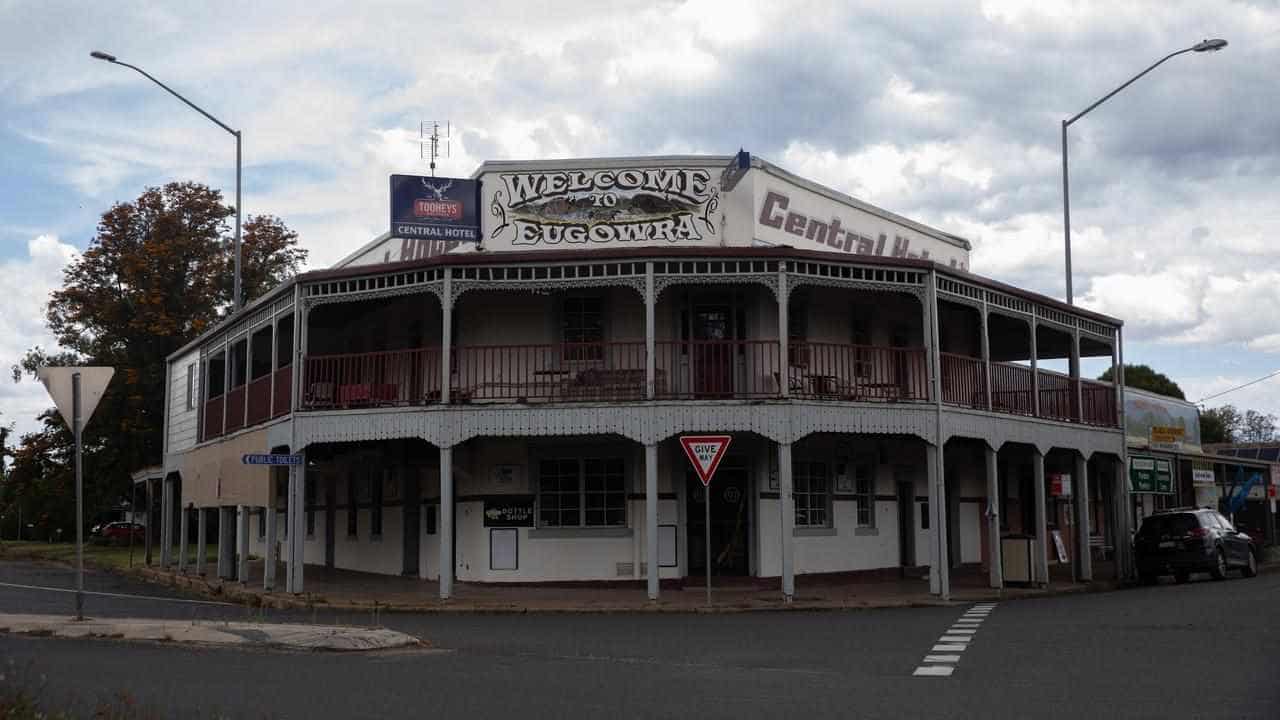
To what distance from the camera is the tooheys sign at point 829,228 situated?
995 inches

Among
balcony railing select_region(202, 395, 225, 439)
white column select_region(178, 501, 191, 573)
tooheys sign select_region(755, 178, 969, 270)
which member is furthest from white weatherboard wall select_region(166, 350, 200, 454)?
tooheys sign select_region(755, 178, 969, 270)

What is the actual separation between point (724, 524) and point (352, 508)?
32.7ft

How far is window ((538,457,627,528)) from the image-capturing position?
2502 cm

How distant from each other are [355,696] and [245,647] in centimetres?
435

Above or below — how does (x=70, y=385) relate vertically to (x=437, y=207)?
below

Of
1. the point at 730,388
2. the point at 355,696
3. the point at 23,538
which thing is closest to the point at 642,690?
the point at 355,696

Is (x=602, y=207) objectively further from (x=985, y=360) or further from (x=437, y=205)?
(x=985, y=360)

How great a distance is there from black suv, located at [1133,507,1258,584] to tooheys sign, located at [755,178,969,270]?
7.36 meters

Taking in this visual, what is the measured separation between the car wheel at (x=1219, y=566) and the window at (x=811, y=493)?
9.02m

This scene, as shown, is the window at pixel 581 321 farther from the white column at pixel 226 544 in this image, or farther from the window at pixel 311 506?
the window at pixel 311 506

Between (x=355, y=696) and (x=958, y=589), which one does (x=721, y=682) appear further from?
(x=958, y=589)

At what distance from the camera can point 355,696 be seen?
11156 millimetres

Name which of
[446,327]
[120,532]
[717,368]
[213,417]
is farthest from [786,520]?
[120,532]

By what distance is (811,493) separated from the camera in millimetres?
25984
